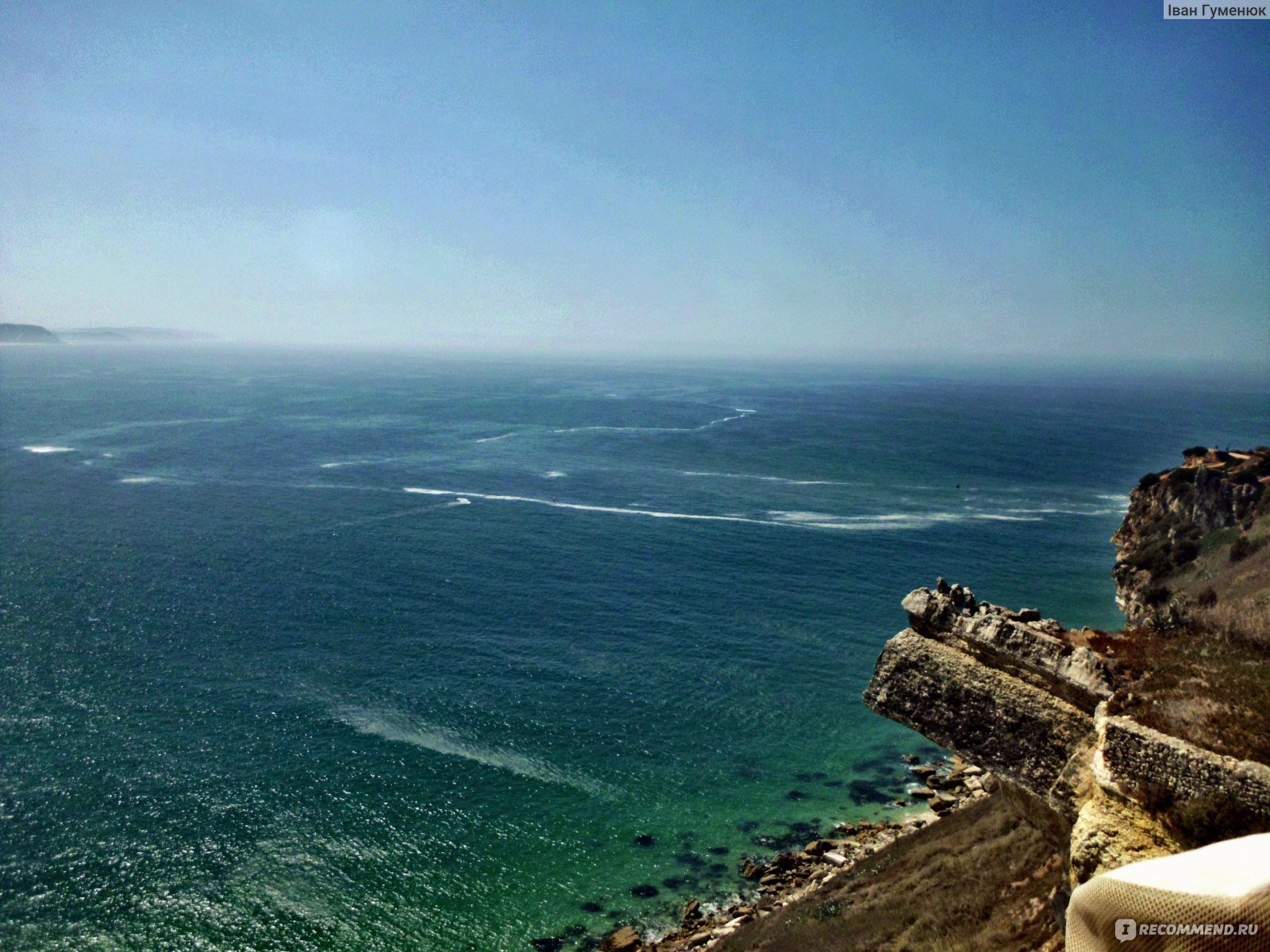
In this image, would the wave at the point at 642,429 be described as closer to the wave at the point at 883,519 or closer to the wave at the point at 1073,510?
the wave at the point at 883,519

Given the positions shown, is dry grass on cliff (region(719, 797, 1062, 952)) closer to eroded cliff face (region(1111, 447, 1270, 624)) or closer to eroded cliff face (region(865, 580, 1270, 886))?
eroded cliff face (region(865, 580, 1270, 886))

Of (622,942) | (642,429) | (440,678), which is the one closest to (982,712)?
(622,942)

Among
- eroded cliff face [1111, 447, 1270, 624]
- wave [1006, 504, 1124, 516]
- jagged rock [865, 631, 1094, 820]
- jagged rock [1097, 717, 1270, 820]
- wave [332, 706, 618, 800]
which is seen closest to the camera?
jagged rock [1097, 717, 1270, 820]

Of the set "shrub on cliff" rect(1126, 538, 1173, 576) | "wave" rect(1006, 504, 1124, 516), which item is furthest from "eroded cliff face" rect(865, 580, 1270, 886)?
"wave" rect(1006, 504, 1124, 516)

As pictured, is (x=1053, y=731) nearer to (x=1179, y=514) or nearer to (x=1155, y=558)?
(x=1155, y=558)

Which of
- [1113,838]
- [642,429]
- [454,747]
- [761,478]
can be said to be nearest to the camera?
[1113,838]

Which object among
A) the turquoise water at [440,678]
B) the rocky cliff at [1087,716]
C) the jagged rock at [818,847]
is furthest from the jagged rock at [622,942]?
the rocky cliff at [1087,716]

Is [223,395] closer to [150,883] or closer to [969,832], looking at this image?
[150,883]
